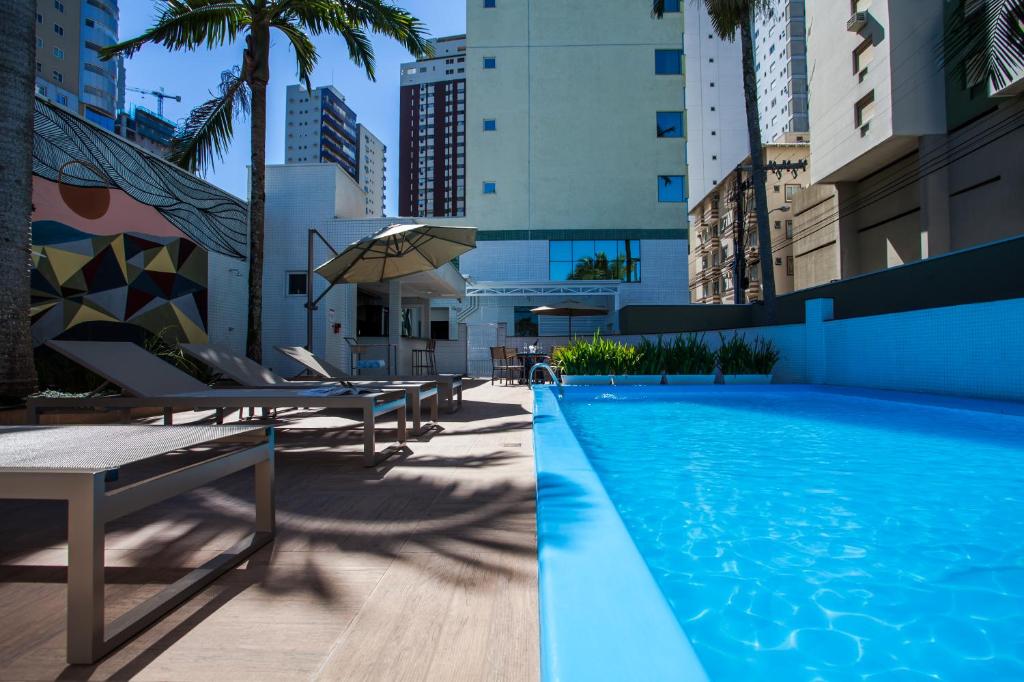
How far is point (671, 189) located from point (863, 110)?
6.84m

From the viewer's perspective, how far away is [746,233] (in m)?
42.6

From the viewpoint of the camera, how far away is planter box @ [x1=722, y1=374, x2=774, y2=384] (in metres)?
8.70

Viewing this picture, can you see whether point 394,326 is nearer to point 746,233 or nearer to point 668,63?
point 668,63

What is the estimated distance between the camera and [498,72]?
843 inches

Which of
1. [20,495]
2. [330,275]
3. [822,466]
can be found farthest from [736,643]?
[330,275]

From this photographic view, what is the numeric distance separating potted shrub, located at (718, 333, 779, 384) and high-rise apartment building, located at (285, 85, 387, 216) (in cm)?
9310

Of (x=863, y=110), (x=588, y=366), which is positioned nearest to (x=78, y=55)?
(x=863, y=110)

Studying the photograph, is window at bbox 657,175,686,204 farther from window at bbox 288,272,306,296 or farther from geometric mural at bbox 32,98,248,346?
geometric mural at bbox 32,98,248,346

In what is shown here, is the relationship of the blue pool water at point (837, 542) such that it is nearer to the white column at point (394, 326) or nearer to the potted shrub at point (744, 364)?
the potted shrub at point (744, 364)

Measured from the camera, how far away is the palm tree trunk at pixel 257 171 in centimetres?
851

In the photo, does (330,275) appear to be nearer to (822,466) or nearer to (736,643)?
(822,466)

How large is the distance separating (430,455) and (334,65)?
9921 millimetres

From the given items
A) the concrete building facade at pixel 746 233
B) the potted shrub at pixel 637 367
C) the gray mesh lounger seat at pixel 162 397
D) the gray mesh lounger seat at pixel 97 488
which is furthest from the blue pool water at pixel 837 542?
the concrete building facade at pixel 746 233

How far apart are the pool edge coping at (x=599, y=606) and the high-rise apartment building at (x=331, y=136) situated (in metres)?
99.0
